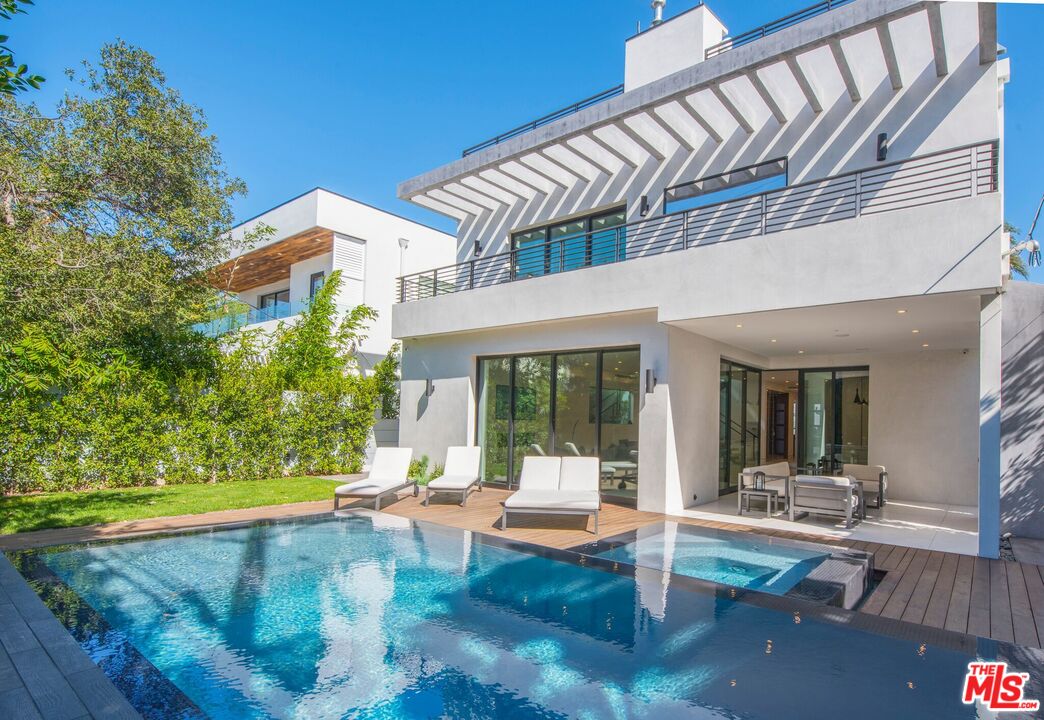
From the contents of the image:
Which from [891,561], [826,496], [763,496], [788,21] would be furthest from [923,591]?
[788,21]

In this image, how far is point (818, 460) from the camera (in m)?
13.6

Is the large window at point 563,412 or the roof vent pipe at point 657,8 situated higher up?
the roof vent pipe at point 657,8

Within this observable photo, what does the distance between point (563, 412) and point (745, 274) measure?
4998 millimetres

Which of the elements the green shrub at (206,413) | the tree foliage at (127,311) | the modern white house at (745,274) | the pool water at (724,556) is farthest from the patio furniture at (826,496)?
the tree foliage at (127,311)

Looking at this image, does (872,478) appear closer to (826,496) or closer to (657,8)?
(826,496)

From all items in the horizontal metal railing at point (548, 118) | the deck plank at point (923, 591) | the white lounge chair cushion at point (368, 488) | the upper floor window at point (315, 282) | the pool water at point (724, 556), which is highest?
the horizontal metal railing at point (548, 118)

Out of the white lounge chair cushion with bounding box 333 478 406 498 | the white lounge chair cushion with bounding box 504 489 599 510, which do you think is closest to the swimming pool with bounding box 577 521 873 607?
the white lounge chair cushion with bounding box 504 489 599 510

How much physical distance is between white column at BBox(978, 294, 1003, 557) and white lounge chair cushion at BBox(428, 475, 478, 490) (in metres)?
7.86

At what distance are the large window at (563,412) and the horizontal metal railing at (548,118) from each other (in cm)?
512

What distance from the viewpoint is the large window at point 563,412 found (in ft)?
37.4

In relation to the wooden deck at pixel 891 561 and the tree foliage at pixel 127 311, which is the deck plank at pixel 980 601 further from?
the tree foliage at pixel 127 311

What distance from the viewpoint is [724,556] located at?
24.4 ft

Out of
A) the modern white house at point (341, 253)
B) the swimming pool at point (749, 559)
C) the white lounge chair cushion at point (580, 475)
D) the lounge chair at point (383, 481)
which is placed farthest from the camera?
the modern white house at point (341, 253)

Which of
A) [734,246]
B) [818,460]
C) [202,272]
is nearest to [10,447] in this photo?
[202,272]
